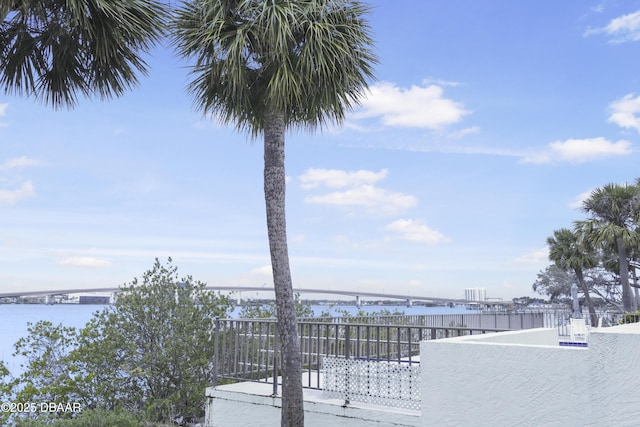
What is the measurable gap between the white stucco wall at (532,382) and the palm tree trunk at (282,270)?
2.50m

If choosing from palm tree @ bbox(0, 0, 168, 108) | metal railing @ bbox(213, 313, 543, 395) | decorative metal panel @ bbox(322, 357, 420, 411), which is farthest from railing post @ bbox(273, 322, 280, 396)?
palm tree @ bbox(0, 0, 168, 108)

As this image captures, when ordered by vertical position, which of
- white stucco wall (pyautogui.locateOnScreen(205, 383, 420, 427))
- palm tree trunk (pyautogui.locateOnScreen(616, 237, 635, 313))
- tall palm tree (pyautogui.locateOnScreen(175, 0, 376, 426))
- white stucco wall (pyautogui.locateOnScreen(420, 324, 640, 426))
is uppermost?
tall palm tree (pyautogui.locateOnScreen(175, 0, 376, 426))

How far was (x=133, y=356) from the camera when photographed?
31.2 ft

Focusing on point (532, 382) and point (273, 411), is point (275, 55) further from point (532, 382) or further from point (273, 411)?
point (532, 382)

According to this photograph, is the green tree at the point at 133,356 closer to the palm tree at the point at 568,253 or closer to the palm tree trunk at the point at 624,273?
the palm tree trunk at the point at 624,273

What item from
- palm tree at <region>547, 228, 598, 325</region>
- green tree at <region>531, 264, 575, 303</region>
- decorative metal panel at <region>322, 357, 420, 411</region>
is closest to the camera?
decorative metal panel at <region>322, 357, 420, 411</region>

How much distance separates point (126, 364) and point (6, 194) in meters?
16.7

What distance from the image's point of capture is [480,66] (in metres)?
16.4

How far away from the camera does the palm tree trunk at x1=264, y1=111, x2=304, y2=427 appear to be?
6539 millimetres

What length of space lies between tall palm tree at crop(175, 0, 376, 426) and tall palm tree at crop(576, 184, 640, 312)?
2384 cm

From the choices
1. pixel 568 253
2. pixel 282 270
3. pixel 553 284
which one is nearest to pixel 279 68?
pixel 282 270

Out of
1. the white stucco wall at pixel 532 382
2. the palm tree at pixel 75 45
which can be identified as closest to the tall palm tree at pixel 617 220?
the white stucco wall at pixel 532 382

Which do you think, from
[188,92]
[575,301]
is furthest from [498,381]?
[575,301]

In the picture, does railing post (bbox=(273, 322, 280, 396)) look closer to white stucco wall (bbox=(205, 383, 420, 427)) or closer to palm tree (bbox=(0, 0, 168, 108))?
white stucco wall (bbox=(205, 383, 420, 427))
